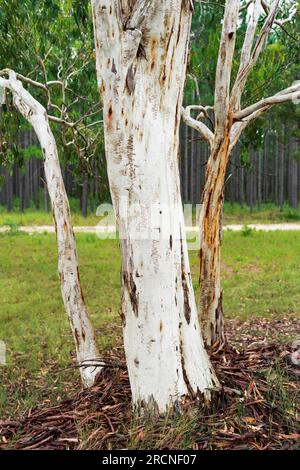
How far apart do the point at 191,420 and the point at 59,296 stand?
657cm

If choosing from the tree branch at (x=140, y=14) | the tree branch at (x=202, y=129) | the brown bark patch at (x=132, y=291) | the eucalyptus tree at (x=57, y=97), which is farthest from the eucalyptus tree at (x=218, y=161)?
the brown bark patch at (x=132, y=291)

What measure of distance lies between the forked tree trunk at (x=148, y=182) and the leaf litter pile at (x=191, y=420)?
0.17 metres

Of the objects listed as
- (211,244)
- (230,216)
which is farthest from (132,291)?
(230,216)

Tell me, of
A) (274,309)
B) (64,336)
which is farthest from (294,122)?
(64,336)

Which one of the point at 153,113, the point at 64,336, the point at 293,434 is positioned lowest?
the point at 64,336

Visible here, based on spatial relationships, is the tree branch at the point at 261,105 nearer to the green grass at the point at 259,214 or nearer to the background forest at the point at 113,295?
the background forest at the point at 113,295

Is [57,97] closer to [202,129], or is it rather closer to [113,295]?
[113,295]

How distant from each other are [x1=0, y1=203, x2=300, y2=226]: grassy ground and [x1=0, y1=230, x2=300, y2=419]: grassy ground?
4446 mm

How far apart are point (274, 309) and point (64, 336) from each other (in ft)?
9.85

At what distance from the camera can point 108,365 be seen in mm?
3613

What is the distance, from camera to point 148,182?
9.78 feet

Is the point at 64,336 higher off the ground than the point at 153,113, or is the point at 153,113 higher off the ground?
the point at 153,113

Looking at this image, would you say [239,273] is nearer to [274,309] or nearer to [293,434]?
[274,309]

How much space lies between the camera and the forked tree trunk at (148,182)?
298cm
